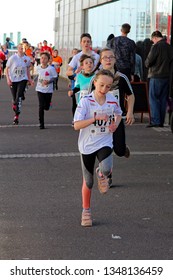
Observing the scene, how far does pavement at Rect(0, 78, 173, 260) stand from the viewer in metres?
7.54

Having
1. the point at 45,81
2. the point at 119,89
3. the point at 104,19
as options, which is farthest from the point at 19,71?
the point at 104,19

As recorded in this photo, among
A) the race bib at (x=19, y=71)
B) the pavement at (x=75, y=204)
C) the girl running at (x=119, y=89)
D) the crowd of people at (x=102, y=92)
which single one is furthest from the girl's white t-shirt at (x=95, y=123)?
the race bib at (x=19, y=71)

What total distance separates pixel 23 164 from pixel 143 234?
15.2ft

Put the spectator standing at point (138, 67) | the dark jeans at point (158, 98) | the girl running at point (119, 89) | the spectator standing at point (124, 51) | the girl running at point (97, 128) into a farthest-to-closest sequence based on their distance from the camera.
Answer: the spectator standing at point (138, 67) → the dark jeans at point (158, 98) → the spectator standing at point (124, 51) → the girl running at point (119, 89) → the girl running at point (97, 128)

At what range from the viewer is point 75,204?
9.55 meters

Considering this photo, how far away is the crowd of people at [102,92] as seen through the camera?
838cm

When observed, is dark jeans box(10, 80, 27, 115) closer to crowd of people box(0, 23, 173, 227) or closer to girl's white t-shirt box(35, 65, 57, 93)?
crowd of people box(0, 23, 173, 227)

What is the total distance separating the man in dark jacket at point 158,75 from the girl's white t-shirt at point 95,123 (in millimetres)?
9338

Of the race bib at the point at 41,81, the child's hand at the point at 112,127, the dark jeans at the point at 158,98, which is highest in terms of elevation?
the child's hand at the point at 112,127

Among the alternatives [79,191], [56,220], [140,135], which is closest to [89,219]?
[56,220]

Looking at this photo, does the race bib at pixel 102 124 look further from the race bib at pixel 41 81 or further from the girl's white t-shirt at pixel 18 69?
the girl's white t-shirt at pixel 18 69

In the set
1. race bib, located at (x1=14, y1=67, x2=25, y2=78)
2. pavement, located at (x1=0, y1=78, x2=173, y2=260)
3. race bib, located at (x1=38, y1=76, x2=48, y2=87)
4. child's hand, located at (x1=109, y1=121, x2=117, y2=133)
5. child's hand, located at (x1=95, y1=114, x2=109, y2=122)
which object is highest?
child's hand, located at (x1=95, y1=114, x2=109, y2=122)

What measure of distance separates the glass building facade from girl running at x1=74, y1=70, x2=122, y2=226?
11895 millimetres

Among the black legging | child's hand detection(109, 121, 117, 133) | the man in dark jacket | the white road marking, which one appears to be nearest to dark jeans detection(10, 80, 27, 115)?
the man in dark jacket
